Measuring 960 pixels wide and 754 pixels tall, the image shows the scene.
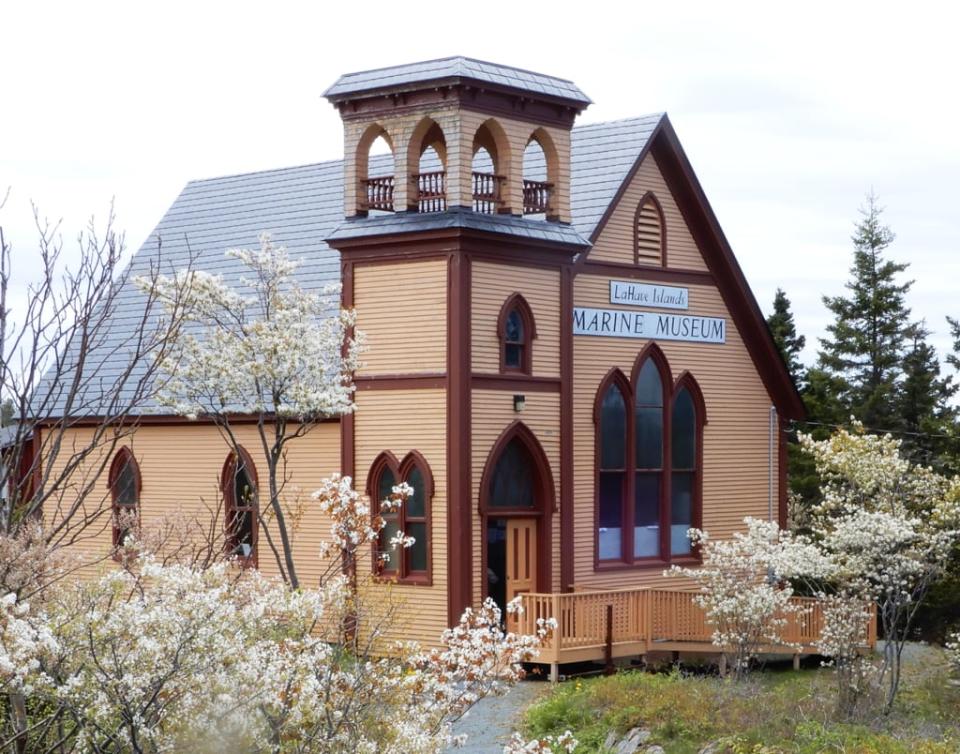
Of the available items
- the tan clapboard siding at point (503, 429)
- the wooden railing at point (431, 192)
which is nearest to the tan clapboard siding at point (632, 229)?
the tan clapboard siding at point (503, 429)

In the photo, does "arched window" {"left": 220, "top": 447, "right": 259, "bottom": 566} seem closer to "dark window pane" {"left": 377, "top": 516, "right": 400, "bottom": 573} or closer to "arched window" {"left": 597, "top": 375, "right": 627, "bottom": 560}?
"dark window pane" {"left": 377, "top": 516, "right": 400, "bottom": 573}

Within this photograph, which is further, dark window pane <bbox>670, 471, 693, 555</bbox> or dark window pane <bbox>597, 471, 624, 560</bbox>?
dark window pane <bbox>670, 471, 693, 555</bbox>

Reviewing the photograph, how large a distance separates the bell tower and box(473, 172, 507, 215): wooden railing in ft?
0.09

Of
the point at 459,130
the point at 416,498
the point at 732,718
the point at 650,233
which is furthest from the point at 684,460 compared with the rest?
the point at 732,718

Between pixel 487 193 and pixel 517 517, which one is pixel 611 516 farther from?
pixel 487 193

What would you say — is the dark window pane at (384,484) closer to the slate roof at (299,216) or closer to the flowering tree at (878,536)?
the slate roof at (299,216)

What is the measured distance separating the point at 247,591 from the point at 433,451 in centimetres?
1262

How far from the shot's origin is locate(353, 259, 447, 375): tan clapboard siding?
83.0ft

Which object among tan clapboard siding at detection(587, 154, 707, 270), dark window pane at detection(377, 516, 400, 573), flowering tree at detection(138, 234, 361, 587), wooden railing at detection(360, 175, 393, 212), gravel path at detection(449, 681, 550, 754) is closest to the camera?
gravel path at detection(449, 681, 550, 754)

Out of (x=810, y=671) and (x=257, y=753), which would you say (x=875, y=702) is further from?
(x=257, y=753)

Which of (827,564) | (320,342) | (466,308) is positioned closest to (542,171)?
(466,308)

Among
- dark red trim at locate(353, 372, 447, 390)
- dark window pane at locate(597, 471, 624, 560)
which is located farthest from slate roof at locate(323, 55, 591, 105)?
dark window pane at locate(597, 471, 624, 560)

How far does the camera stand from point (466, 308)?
25078 millimetres

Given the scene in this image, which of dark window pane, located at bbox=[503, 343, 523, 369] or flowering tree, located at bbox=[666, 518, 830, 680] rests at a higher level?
dark window pane, located at bbox=[503, 343, 523, 369]
